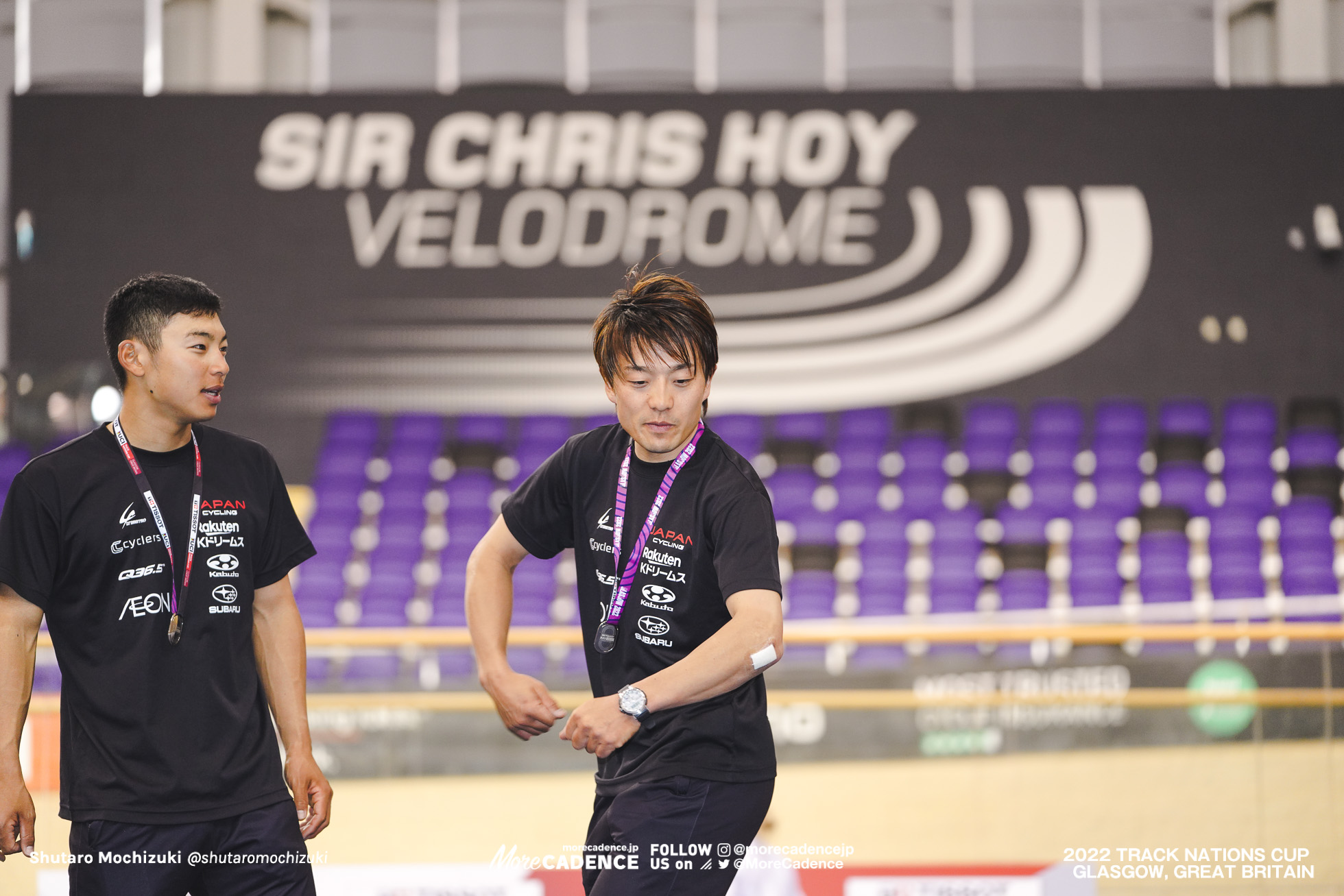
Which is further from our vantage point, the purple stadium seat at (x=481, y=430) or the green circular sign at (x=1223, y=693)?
the purple stadium seat at (x=481, y=430)

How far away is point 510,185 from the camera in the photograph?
9391 millimetres

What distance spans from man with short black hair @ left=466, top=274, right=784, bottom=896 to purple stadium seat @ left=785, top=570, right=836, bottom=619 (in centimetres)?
594

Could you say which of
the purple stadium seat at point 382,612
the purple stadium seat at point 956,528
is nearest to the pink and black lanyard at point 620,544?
the purple stadium seat at point 382,612

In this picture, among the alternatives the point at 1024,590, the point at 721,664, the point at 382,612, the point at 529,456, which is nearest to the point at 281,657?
the point at 721,664

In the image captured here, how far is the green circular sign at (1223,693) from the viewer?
3.78m

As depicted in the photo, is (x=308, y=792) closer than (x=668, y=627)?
No

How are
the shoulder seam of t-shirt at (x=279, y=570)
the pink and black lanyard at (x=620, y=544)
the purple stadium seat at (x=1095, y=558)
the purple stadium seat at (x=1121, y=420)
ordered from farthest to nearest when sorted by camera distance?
the purple stadium seat at (x=1121, y=420) < the purple stadium seat at (x=1095, y=558) < the shoulder seam of t-shirt at (x=279, y=570) < the pink and black lanyard at (x=620, y=544)

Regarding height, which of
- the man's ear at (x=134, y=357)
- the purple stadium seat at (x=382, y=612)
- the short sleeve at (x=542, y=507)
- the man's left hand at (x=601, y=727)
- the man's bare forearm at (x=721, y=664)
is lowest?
the purple stadium seat at (x=382, y=612)

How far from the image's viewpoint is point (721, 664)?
6.25 feet

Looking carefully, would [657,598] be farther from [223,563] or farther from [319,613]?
[319,613]

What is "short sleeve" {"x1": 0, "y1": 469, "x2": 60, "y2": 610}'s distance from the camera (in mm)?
2090

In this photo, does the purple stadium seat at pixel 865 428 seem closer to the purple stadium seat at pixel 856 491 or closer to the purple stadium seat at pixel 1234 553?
the purple stadium seat at pixel 856 491

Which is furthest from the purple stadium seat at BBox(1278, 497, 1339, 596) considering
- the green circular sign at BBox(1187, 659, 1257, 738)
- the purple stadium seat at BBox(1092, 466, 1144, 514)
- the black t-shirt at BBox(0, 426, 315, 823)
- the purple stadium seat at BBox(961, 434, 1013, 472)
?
the black t-shirt at BBox(0, 426, 315, 823)

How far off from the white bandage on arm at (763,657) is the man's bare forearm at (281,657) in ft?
2.90
